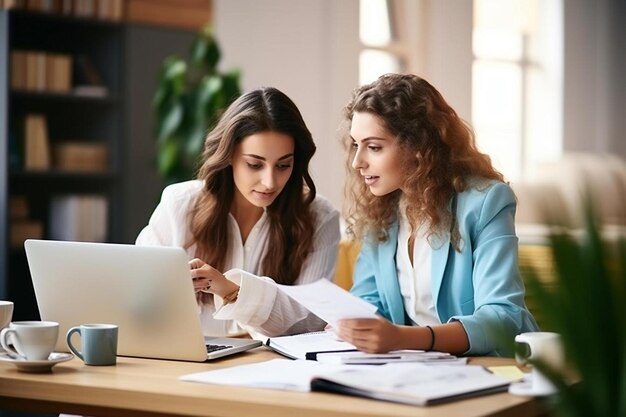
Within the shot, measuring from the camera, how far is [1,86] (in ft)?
15.9

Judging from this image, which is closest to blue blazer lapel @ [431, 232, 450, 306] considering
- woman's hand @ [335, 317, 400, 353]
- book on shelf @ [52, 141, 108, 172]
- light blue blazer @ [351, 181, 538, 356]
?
light blue blazer @ [351, 181, 538, 356]

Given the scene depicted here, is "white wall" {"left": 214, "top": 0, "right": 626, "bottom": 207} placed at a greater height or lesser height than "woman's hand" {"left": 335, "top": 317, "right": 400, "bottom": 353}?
greater

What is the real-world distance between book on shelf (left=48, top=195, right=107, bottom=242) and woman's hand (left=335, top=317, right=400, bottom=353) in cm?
384

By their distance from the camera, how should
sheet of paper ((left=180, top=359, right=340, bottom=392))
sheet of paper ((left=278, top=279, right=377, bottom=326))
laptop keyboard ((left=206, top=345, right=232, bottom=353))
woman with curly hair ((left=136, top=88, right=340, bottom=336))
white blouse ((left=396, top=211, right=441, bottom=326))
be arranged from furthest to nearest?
1. woman with curly hair ((left=136, top=88, right=340, bottom=336))
2. white blouse ((left=396, top=211, right=441, bottom=326))
3. laptop keyboard ((left=206, top=345, right=232, bottom=353))
4. sheet of paper ((left=278, top=279, right=377, bottom=326))
5. sheet of paper ((left=180, top=359, right=340, bottom=392))

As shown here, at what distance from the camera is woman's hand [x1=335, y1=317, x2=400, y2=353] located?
1786 mm

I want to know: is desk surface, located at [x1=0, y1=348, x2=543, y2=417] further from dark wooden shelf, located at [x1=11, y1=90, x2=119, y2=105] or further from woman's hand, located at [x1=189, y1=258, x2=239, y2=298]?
dark wooden shelf, located at [x1=11, y1=90, x2=119, y2=105]

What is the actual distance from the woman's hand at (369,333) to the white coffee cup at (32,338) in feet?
1.70

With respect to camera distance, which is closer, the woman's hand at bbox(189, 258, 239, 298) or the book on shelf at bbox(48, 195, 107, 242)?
the woman's hand at bbox(189, 258, 239, 298)

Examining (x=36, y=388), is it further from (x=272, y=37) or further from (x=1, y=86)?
(x=272, y=37)

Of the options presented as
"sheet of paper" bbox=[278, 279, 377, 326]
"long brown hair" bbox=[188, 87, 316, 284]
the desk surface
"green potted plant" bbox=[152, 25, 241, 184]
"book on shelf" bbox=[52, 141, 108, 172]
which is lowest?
the desk surface

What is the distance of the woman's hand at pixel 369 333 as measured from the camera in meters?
1.79

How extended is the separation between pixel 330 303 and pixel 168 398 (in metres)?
0.44

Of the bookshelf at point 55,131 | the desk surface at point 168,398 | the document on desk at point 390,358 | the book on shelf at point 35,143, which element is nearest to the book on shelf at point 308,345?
the document on desk at point 390,358

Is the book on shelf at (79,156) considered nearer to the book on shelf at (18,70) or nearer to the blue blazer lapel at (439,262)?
the book on shelf at (18,70)
